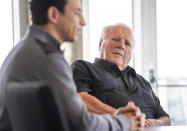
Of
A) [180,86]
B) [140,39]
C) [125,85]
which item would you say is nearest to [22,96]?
[125,85]

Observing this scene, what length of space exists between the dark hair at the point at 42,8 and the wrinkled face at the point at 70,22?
0.02m

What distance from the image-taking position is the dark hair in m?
0.88

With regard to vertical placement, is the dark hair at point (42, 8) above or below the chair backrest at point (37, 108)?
above

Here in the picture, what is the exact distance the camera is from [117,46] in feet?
6.42

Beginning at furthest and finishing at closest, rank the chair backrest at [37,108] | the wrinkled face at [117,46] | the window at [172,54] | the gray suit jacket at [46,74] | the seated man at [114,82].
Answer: the window at [172,54] → the wrinkled face at [117,46] → the seated man at [114,82] → the gray suit jacket at [46,74] → the chair backrest at [37,108]

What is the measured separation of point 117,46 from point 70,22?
106 centimetres

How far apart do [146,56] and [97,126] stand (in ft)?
5.89

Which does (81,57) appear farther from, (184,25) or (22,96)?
(22,96)

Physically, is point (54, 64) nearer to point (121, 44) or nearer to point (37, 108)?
point (37, 108)

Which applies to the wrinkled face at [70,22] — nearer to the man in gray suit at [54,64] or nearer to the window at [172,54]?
the man in gray suit at [54,64]

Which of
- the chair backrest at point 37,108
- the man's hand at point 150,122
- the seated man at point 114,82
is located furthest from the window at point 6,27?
the chair backrest at point 37,108

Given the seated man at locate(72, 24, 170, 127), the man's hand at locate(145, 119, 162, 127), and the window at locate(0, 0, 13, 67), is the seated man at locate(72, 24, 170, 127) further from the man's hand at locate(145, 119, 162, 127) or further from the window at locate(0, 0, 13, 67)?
the window at locate(0, 0, 13, 67)

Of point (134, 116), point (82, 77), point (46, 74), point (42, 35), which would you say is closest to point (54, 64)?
point (46, 74)

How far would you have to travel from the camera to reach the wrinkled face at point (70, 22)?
915 millimetres
